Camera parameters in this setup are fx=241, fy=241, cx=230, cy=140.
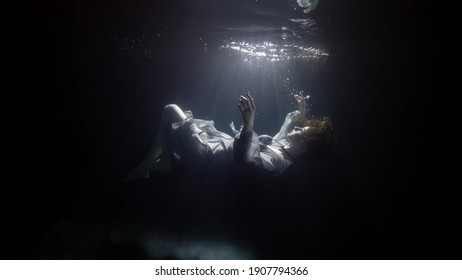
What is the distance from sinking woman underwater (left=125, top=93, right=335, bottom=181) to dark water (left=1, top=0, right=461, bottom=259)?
0.47 m

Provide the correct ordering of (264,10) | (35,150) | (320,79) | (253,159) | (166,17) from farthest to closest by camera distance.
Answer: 1. (320,79)
2. (35,150)
3. (166,17)
4. (264,10)
5. (253,159)

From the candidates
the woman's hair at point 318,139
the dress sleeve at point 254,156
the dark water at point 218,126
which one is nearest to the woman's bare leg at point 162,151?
the dark water at point 218,126

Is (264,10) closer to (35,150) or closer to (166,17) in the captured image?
(166,17)

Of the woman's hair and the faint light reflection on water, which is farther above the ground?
the faint light reflection on water

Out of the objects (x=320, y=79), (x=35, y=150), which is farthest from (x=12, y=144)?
(x=320, y=79)

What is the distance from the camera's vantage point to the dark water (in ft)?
10.0

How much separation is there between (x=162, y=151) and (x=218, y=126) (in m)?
1.96

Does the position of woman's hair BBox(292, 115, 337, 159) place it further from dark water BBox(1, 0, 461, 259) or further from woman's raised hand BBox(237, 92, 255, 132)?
dark water BBox(1, 0, 461, 259)

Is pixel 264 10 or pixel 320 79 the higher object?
pixel 264 10

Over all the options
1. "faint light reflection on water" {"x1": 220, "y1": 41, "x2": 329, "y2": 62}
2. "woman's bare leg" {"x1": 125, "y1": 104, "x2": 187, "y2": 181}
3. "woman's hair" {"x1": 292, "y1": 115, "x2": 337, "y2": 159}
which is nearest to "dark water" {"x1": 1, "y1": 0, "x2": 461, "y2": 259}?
"faint light reflection on water" {"x1": 220, "y1": 41, "x2": 329, "y2": 62}

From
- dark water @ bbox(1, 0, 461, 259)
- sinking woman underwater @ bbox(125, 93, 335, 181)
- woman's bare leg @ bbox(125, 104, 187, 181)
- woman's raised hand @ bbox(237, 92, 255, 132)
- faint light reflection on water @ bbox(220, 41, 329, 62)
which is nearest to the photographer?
woman's raised hand @ bbox(237, 92, 255, 132)

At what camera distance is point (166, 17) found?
330cm

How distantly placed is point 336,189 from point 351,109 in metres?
1.51

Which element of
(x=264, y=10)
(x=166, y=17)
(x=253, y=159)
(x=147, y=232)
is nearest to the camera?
(x=253, y=159)
